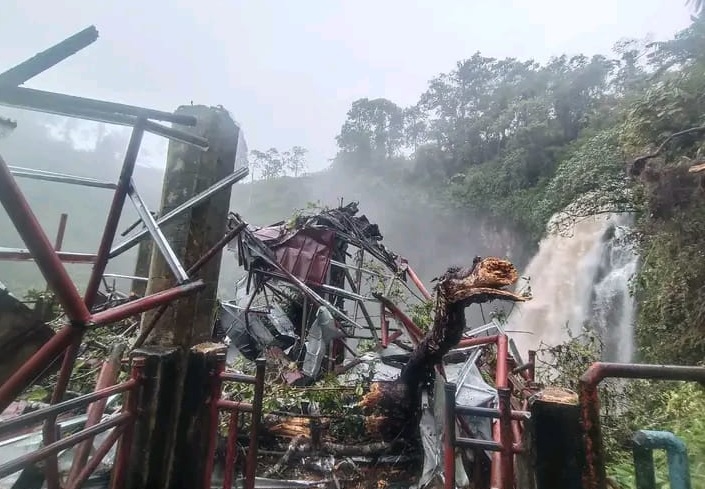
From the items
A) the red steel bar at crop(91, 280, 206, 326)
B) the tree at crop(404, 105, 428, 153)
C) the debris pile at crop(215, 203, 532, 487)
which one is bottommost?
the debris pile at crop(215, 203, 532, 487)

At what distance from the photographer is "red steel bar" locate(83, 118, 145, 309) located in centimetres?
173

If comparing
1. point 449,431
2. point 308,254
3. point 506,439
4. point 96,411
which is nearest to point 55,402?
point 96,411

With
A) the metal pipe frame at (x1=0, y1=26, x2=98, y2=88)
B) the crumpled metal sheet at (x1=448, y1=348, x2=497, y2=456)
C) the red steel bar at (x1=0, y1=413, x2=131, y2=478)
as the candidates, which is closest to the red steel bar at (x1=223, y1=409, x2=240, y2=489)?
the red steel bar at (x1=0, y1=413, x2=131, y2=478)

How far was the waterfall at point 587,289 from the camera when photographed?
1343 cm

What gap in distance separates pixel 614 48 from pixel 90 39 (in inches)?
1127

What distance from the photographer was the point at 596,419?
5.24ft

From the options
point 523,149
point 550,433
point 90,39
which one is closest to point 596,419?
point 550,433

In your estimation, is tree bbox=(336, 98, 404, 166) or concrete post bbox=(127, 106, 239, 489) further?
tree bbox=(336, 98, 404, 166)

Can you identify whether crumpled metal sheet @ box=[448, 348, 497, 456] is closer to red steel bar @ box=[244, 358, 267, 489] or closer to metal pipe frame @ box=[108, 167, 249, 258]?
red steel bar @ box=[244, 358, 267, 489]

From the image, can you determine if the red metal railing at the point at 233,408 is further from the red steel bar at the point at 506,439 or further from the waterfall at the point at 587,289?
the waterfall at the point at 587,289

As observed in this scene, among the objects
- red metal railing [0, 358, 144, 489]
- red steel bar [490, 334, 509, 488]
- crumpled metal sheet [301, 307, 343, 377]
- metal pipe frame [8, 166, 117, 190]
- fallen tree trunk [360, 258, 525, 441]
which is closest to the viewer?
red metal railing [0, 358, 144, 489]

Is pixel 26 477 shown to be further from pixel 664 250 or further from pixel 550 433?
pixel 664 250

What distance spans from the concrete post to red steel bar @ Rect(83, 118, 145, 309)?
0.84 m

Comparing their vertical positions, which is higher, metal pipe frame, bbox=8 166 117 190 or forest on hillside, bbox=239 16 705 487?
forest on hillside, bbox=239 16 705 487
